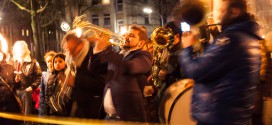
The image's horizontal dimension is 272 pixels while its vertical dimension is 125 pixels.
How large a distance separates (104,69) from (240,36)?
279cm

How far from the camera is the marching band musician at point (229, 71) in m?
2.79

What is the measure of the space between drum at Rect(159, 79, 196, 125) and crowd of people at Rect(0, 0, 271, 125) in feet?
0.78

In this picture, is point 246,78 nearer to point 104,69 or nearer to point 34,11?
point 104,69

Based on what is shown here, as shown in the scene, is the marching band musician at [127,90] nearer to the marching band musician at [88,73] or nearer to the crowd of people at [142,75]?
the crowd of people at [142,75]

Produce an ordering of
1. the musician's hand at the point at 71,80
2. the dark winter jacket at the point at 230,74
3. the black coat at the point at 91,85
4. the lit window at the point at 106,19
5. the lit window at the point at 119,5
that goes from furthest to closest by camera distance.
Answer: the lit window at the point at 106,19, the lit window at the point at 119,5, the musician's hand at the point at 71,80, the black coat at the point at 91,85, the dark winter jacket at the point at 230,74

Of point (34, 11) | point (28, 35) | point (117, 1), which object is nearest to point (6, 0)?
point (34, 11)

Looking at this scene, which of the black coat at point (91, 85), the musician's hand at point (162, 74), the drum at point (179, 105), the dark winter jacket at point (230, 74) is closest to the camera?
the dark winter jacket at point (230, 74)

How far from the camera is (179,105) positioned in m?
A: 4.48

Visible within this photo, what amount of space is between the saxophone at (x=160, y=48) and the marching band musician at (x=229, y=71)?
12.2 feet

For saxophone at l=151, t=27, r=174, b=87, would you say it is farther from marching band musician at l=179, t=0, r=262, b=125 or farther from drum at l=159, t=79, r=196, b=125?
marching band musician at l=179, t=0, r=262, b=125

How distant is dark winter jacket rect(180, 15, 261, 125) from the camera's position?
110 inches

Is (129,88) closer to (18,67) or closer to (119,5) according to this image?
(18,67)

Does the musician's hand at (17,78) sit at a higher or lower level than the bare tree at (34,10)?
lower

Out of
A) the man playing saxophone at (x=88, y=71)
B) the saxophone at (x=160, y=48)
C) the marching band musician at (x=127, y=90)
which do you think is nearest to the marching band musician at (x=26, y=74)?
the saxophone at (x=160, y=48)
